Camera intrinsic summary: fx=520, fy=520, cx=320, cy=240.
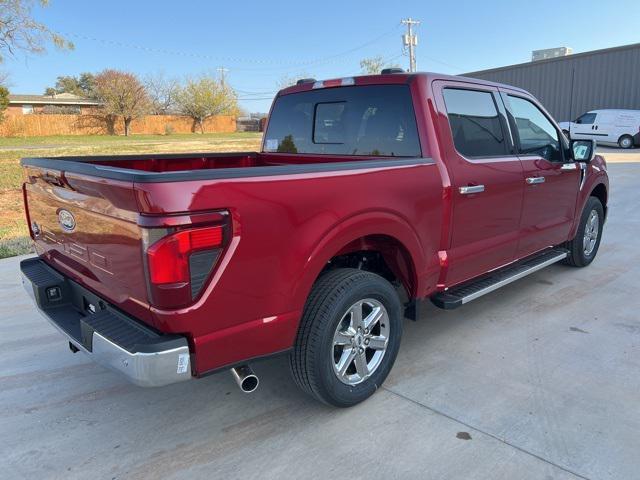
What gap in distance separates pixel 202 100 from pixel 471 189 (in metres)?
69.4

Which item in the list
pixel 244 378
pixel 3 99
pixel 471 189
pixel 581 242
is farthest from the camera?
pixel 3 99

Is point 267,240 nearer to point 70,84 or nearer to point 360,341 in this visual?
point 360,341

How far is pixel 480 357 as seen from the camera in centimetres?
361

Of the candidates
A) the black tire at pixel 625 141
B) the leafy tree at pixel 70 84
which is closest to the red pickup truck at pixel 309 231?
the black tire at pixel 625 141

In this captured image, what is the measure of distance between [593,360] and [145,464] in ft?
9.53

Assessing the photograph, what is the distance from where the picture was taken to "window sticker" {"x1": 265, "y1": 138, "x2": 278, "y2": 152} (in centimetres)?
448

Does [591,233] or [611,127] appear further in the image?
[611,127]

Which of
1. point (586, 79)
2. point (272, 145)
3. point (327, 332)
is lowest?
point (327, 332)

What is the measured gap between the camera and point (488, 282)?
396 cm

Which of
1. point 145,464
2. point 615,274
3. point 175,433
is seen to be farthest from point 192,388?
point 615,274

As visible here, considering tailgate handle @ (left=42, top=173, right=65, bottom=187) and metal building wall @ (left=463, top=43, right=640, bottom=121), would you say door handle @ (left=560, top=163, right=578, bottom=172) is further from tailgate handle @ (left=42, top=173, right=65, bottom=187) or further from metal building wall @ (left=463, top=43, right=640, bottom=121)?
metal building wall @ (left=463, top=43, right=640, bottom=121)

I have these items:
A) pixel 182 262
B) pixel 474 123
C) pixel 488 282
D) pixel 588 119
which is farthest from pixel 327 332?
pixel 588 119

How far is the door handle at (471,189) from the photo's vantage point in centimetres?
347

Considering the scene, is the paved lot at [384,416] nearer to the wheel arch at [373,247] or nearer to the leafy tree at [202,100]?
the wheel arch at [373,247]
